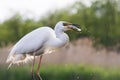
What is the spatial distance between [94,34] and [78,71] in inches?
504

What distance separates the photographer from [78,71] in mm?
13977

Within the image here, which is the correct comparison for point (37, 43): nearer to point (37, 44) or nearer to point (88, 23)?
point (37, 44)

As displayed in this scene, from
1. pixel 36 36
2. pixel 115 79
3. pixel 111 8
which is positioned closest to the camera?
pixel 36 36

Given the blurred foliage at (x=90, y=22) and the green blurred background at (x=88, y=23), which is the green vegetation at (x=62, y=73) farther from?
the blurred foliage at (x=90, y=22)

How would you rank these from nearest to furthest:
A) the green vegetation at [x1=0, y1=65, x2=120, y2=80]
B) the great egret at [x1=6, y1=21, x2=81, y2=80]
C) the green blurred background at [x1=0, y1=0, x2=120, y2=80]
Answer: the great egret at [x1=6, y1=21, x2=81, y2=80]
the green vegetation at [x1=0, y1=65, x2=120, y2=80]
the green blurred background at [x1=0, y1=0, x2=120, y2=80]

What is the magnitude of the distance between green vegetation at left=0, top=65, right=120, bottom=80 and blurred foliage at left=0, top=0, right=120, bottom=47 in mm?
10685

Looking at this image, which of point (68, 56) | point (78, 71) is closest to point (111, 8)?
point (68, 56)

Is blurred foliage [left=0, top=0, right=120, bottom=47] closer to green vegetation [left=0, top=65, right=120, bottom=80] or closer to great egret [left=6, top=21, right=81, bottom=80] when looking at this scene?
green vegetation [left=0, top=65, right=120, bottom=80]

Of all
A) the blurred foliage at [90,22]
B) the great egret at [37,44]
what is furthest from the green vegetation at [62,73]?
the blurred foliage at [90,22]

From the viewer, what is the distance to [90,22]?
88.3 feet

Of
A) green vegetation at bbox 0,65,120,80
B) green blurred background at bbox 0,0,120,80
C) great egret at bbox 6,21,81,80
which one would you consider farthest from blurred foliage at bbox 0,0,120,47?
great egret at bbox 6,21,81,80

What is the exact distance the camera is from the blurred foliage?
86.1 feet

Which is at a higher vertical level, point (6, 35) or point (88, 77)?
point (6, 35)

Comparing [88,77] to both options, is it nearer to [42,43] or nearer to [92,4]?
[42,43]
